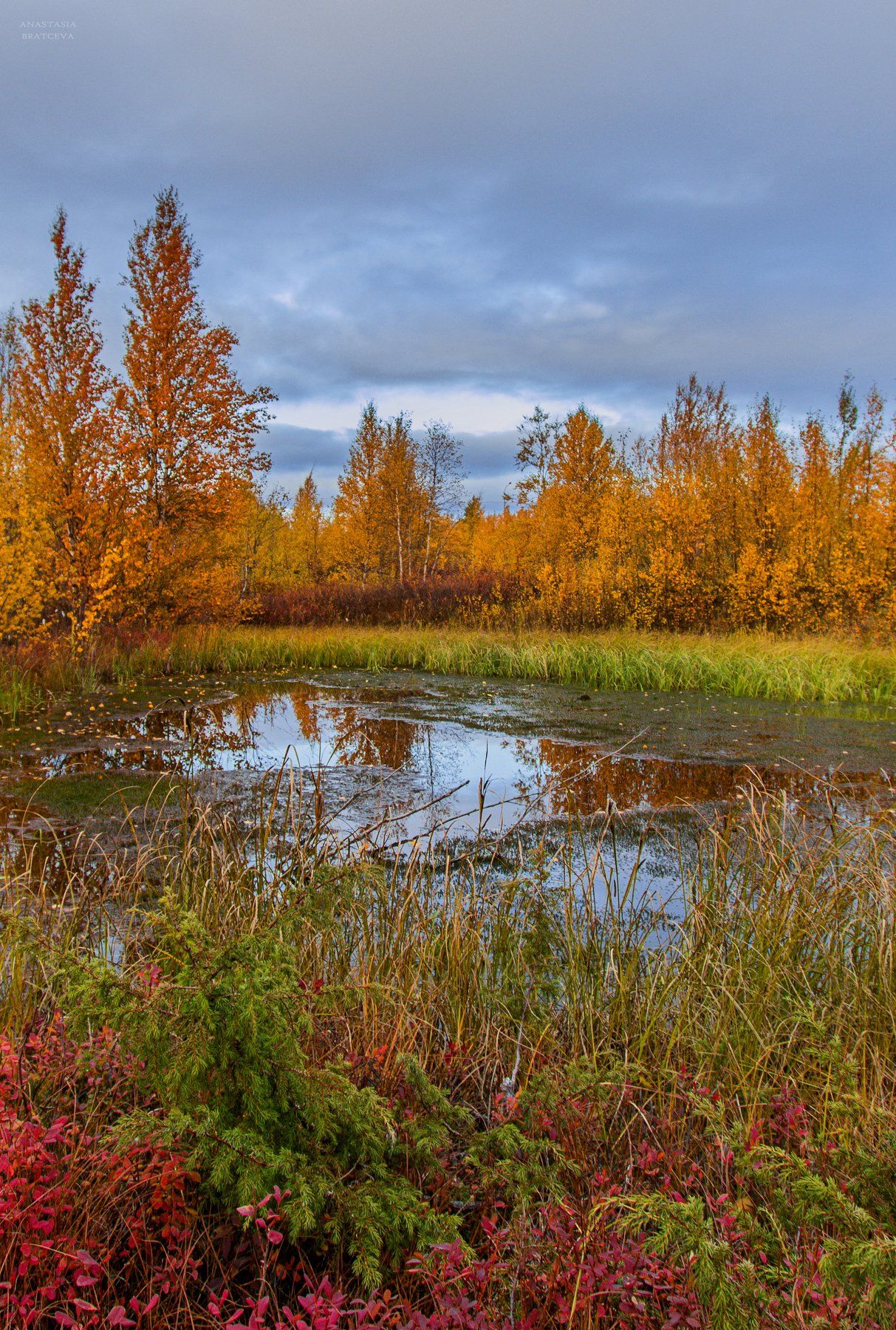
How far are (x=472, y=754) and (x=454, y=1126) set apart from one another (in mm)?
4705

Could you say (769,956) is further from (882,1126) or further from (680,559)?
(680,559)

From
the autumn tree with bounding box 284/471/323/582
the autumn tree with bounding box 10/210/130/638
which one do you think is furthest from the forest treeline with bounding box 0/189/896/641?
the autumn tree with bounding box 284/471/323/582

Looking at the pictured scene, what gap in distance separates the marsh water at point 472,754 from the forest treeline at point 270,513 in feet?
9.29

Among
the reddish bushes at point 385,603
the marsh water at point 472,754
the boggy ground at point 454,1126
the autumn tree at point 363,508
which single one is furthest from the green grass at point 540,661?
the autumn tree at point 363,508

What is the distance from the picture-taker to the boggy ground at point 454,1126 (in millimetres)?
1122

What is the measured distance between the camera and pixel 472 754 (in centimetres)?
645

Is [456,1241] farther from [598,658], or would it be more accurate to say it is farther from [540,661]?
[540,661]

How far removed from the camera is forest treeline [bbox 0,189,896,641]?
10273mm

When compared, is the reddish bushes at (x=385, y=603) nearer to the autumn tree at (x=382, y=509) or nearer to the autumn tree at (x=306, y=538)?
the autumn tree at (x=382, y=509)

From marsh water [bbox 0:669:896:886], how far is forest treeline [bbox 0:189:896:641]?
2.83 metres

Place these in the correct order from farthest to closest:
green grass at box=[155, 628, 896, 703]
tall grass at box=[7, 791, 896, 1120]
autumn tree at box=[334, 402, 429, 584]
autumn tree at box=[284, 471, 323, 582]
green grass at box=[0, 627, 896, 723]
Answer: autumn tree at box=[284, 471, 323, 582]
autumn tree at box=[334, 402, 429, 584]
green grass at box=[155, 628, 896, 703]
green grass at box=[0, 627, 896, 723]
tall grass at box=[7, 791, 896, 1120]

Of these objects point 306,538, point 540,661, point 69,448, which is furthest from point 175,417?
point 306,538

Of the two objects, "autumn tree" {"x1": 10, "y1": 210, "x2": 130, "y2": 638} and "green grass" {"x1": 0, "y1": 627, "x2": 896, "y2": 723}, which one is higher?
"autumn tree" {"x1": 10, "y1": 210, "x2": 130, "y2": 638}

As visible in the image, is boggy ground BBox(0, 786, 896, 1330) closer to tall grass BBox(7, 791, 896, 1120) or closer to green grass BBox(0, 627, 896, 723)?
tall grass BBox(7, 791, 896, 1120)
